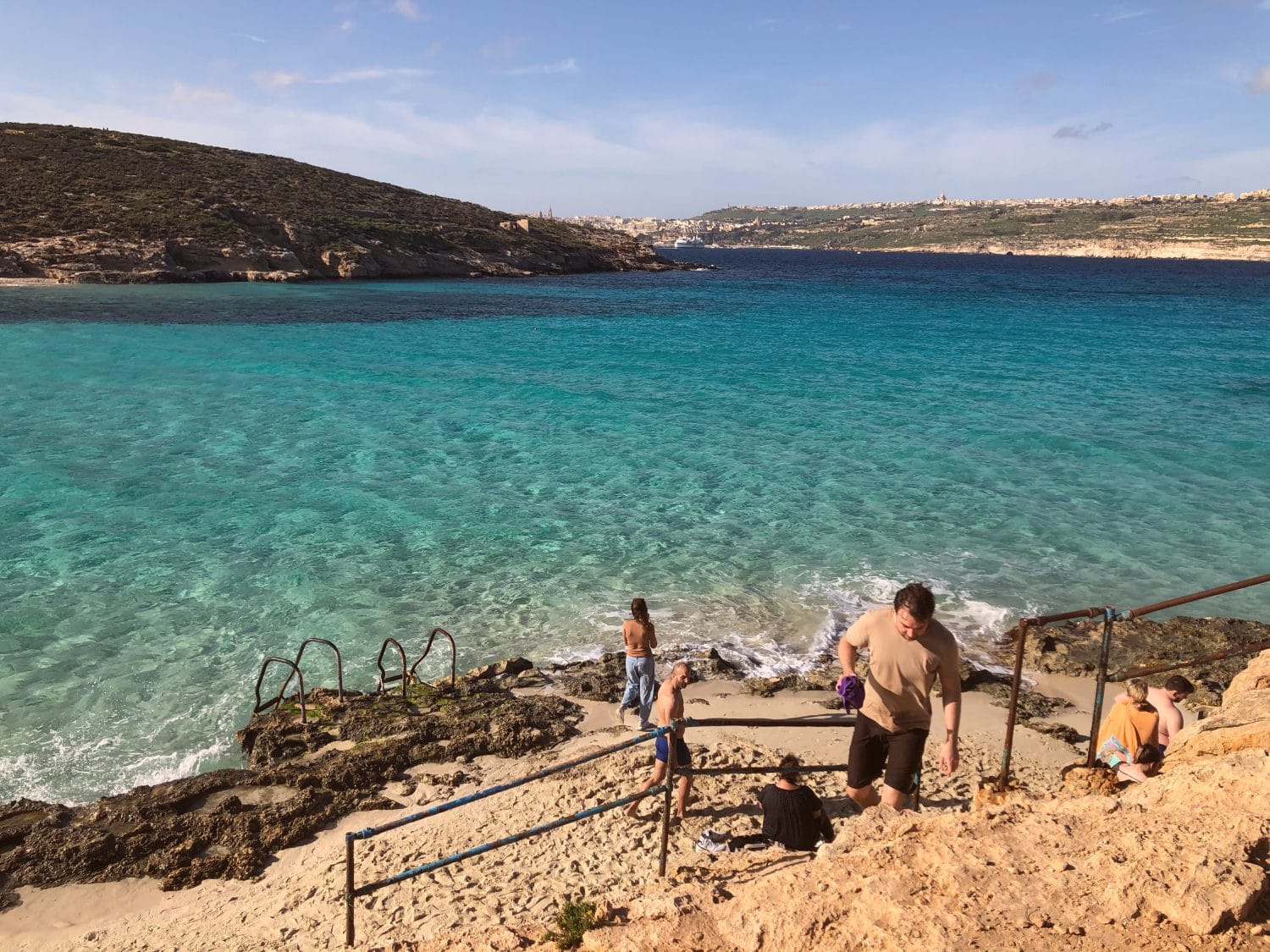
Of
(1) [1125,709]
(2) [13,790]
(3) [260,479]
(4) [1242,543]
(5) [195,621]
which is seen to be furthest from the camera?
(3) [260,479]

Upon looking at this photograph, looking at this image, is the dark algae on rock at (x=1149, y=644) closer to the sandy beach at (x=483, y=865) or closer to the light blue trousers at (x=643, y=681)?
the sandy beach at (x=483, y=865)

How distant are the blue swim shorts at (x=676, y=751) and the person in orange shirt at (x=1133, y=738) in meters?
3.49

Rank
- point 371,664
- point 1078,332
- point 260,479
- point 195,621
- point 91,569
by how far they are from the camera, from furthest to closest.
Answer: point 1078,332, point 260,479, point 91,569, point 195,621, point 371,664

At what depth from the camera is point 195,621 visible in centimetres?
1066

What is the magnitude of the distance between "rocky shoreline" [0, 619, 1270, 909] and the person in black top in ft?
9.87

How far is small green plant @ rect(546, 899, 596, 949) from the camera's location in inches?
168

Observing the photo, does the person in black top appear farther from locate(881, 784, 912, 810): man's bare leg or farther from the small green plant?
the small green plant

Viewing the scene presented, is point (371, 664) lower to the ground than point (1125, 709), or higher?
lower

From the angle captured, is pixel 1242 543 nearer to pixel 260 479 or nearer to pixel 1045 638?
pixel 1045 638

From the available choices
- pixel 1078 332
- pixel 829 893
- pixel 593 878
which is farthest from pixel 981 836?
pixel 1078 332

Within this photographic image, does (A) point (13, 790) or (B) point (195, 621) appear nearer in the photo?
(A) point (13, 790)

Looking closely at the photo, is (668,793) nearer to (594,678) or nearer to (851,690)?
(851,690)

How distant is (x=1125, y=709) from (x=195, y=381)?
2710 cm

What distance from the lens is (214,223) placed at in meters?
57.8
